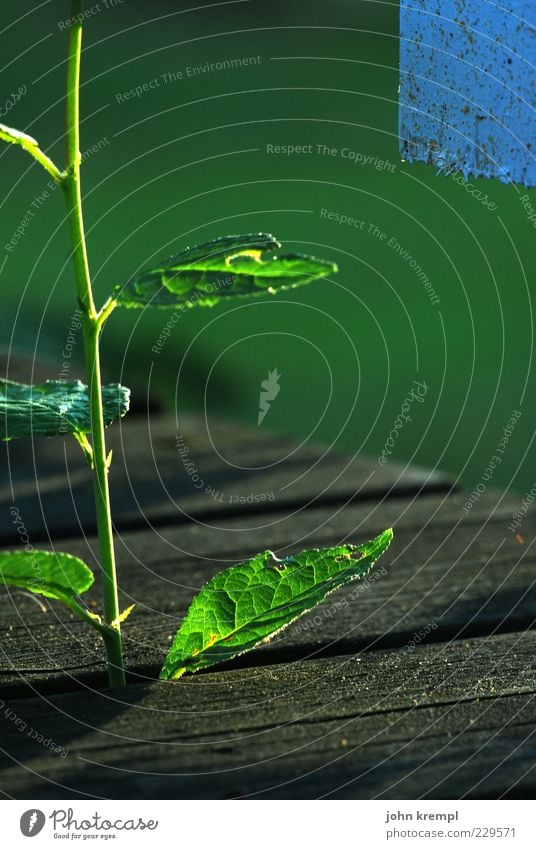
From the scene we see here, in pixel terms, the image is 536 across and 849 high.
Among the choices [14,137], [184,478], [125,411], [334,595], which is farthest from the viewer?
[184,478]

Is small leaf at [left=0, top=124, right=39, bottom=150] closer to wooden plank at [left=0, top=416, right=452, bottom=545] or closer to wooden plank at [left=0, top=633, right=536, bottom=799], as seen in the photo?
wooden plank at [left=0, top=633, right=536, bottom=799]

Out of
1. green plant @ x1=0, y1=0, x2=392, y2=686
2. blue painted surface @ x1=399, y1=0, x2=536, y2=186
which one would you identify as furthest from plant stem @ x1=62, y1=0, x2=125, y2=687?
blue painted surface @ x1=399, y1=0, x2=536, y2=186

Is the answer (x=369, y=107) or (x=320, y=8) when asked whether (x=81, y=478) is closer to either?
(x=369, y=107)

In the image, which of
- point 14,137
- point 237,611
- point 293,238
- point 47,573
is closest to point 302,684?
point 237,611

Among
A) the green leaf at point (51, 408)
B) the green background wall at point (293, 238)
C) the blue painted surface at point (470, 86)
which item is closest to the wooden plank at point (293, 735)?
the green leaf at point (51, 408)

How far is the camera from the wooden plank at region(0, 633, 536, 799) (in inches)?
23.0

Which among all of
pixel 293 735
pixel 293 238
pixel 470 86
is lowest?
pixel 293 735

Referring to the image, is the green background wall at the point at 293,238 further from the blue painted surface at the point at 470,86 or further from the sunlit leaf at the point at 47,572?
the sunlit leaf at the point at 47,572

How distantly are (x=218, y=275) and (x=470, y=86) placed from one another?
0.27m

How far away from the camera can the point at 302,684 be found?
0.70 meters

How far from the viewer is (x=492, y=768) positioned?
60 cm

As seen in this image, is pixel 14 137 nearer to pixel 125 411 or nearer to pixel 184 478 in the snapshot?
pixel 125 411

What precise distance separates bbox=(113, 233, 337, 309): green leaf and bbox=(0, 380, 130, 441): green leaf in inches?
3.4

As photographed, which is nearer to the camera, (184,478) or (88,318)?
(88,318)
